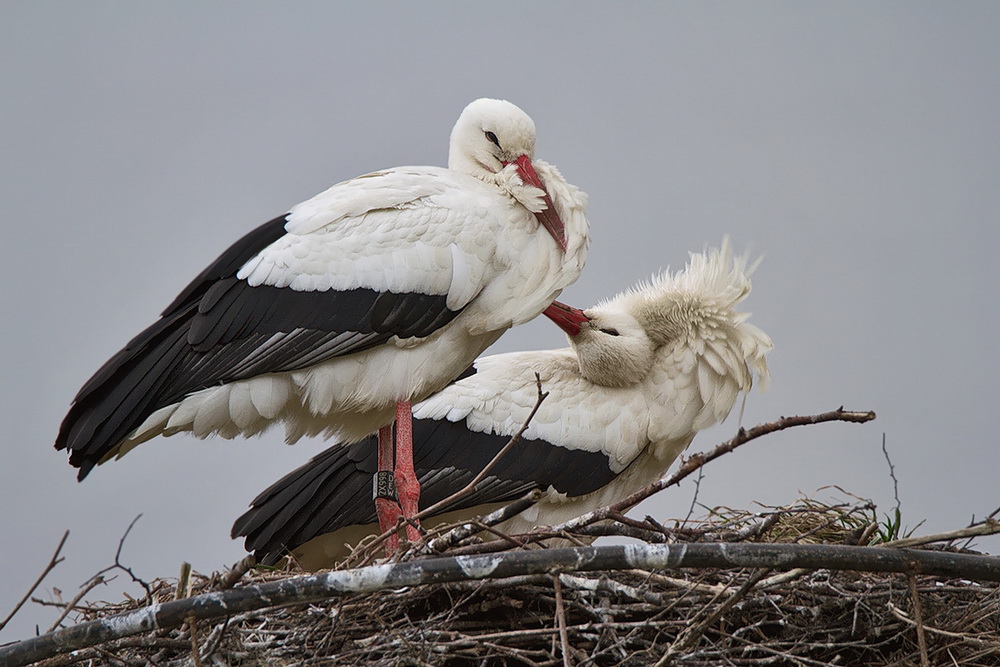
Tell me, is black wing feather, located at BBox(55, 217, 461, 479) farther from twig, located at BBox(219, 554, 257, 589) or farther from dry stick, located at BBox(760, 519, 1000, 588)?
dry stick, located at BBox(760, 519, 1000, 588)

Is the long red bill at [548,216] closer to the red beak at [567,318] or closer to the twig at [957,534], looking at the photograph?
the red beak at [567,318]

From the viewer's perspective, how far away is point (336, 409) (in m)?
5.30

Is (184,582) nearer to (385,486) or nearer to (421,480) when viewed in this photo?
(385,486)

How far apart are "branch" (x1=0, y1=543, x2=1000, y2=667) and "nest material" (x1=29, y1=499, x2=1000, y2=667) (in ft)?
0.81

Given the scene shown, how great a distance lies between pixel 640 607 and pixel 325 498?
2126 mm

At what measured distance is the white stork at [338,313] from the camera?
16.5ft

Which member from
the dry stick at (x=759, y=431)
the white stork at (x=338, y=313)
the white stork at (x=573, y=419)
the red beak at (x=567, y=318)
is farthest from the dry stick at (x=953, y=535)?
the red beak at (x=567, y=318)

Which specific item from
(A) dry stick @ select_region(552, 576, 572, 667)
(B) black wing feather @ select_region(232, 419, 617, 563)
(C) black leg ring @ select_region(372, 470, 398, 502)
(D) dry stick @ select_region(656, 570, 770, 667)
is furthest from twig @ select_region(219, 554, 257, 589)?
(B) black wing feather @ select_region(232, 419, 617, 563)

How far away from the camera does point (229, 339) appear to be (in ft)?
16.7

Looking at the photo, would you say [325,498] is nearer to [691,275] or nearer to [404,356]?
[404,356]

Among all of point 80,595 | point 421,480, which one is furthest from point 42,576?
point 421,480

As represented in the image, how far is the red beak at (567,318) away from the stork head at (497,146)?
0.84m

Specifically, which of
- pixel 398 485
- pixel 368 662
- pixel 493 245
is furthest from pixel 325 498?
pixel 368 662

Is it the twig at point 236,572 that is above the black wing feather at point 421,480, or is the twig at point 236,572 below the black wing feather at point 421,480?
below
